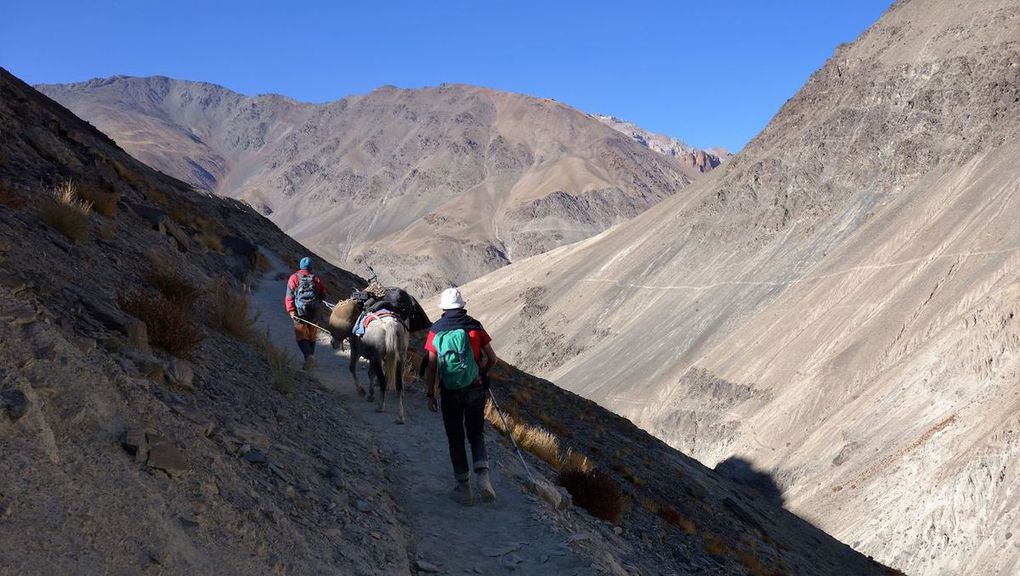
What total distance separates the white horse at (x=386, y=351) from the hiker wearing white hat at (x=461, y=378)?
226 cm

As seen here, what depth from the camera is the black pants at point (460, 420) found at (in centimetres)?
696

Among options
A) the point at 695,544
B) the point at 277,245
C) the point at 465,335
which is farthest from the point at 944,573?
the point at 277,245

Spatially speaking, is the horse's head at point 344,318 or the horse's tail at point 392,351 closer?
the horse's tail at point 392,351

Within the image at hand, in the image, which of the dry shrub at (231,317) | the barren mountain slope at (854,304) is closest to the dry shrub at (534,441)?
the dry shrub at (231,317)

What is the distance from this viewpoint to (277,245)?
30.4 metres

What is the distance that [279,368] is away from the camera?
9.41 meters

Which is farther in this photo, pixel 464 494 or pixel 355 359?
pixel 355 359

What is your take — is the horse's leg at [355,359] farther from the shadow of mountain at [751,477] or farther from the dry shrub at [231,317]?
the shadow of mountain at [751,477]

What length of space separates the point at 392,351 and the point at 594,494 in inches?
113

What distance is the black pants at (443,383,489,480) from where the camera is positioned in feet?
22.8

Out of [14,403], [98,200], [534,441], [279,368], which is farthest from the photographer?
[98,200]

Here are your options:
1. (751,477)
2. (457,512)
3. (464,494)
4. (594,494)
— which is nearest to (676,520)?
(594,494)

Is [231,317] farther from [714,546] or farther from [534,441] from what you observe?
[714,546]

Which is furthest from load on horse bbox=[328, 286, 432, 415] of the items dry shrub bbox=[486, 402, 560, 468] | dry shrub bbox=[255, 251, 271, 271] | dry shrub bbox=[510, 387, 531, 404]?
dry shrub bbox=[255, 251, 271, 271]
